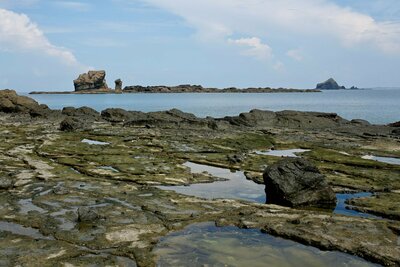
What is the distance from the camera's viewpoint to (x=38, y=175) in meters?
22.2

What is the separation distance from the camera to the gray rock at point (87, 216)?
15.0 meters

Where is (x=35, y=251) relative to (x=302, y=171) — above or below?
below

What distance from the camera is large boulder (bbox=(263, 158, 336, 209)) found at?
18406 mm

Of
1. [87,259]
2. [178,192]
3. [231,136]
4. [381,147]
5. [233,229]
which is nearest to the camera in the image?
[87,259]

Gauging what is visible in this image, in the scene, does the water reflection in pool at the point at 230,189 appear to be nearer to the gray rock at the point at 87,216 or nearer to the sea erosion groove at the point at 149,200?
the sea erosion groove at the point at 149,200

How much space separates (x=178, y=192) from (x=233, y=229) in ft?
19.6

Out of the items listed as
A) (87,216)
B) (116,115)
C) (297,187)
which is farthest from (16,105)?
(297,187)

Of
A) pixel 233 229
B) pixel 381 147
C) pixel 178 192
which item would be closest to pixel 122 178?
pixel 178 192

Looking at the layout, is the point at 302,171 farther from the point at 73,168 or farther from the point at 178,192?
the point at 73,168

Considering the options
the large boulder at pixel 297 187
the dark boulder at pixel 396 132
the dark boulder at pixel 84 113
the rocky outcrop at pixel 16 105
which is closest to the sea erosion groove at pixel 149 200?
the large boulder at pixel 297 187

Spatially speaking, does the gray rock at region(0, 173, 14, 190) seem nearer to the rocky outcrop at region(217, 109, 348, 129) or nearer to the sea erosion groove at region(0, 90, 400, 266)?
the sea erosion groove at region(0, 90, 400, 266)

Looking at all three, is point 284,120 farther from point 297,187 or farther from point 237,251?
point 237,251

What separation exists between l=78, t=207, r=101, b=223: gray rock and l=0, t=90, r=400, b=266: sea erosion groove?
38mm

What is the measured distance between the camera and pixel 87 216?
15039 mm
